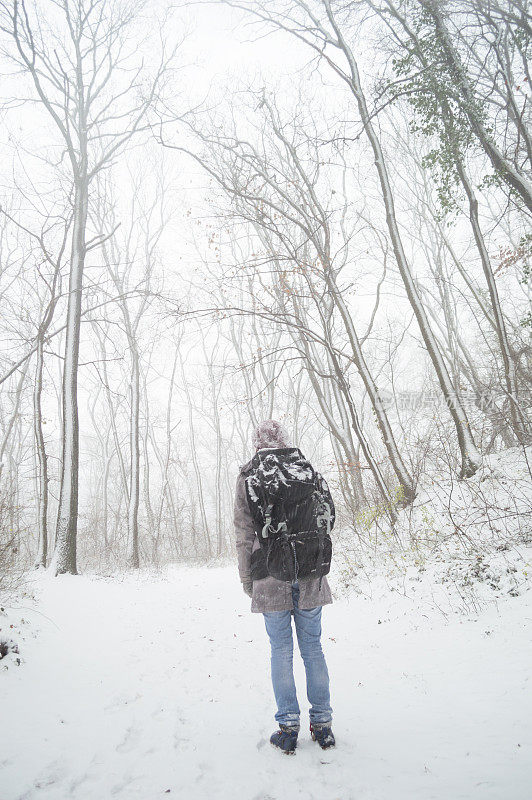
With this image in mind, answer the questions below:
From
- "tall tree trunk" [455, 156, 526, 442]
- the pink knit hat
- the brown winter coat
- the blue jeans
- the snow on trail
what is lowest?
the snow on trail

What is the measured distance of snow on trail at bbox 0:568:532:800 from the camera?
196cm

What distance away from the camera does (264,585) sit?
2389 millimetres

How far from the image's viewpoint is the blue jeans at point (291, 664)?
2281 mm

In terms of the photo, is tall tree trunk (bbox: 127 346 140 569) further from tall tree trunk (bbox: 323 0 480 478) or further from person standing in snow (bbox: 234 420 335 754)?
person standing in snow (bbox: 234 420 335 754)

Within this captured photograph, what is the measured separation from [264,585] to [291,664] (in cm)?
52

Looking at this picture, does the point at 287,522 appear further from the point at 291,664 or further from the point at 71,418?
the point at 71,418

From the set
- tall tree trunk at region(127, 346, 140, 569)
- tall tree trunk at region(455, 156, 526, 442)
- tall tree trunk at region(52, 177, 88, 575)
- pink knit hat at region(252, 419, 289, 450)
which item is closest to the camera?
pink knit hat at region(252, 419, 289, 450)

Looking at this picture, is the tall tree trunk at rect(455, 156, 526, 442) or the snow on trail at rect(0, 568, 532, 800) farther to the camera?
the tall tree trunk at rect(455, 156, 526, 442)

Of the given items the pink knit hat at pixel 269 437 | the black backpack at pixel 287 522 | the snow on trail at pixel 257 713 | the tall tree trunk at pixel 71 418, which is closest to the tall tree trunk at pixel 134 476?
the tall tree trunk at pixel 71 418

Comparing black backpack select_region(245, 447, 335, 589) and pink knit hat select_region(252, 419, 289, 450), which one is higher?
pink knit hat select_region(252, 419, 289, 450)

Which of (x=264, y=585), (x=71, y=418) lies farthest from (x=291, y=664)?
(x=71, y=418)

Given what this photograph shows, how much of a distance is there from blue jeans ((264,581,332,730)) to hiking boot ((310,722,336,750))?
0.03 metres

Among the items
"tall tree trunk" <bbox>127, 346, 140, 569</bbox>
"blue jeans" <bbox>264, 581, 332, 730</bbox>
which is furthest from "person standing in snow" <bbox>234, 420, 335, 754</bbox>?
"tall tree trunk" <bbox>127, 346, 140, 569</bbox>

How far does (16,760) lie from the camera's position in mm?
2078
